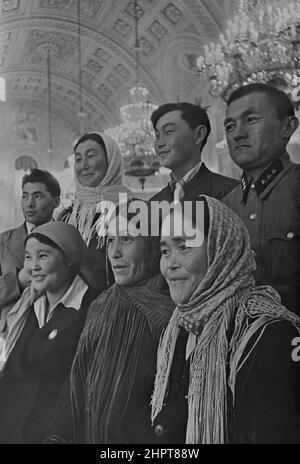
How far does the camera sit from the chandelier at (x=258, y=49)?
300 centimetres

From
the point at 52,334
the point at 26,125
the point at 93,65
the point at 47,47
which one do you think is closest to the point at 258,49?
the point at 93,65

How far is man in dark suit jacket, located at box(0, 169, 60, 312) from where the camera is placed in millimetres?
3307

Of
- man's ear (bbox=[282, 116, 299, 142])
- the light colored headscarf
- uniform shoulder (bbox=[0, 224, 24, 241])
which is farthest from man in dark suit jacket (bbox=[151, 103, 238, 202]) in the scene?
uniform shoulder (bbox=[0, 224, 24, 241])

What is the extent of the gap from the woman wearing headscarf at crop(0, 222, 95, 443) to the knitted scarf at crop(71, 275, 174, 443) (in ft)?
0.19

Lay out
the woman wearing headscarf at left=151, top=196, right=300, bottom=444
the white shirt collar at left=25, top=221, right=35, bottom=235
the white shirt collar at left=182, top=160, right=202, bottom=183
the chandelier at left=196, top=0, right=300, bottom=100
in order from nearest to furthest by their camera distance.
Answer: the woman wearing headscarf at left=151, top=196, right=300, bottom=444 → the chandelier at left=196, top=0, right=300, bottom=100 → the white shirt collar at left=182, top=160, right=202, bottom=183 → the white shirt collar at left=25, top=221, right=35, bottom=235

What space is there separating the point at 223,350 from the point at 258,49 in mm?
1370

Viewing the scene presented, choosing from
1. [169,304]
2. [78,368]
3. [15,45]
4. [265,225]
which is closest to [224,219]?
[265,225]

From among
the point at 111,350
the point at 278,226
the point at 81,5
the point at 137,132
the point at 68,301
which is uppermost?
the point at 81,5

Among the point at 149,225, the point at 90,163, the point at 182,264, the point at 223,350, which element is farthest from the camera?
the point at 90,163

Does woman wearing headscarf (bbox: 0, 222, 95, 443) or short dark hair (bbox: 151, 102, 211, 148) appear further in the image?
woman wearing headscarf (bbox: 0, 222, 95, 443)

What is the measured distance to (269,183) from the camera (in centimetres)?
299

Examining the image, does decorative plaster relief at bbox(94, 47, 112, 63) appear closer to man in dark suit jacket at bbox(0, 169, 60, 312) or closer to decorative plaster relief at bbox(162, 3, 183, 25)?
decorative plaster relief at bbox(162, 3, 183, 25)

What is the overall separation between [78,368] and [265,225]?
1.13 metres

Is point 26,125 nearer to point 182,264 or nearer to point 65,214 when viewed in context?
point 65,214
